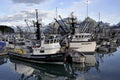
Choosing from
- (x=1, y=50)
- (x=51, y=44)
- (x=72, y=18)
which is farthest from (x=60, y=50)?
(x=72, y=18)

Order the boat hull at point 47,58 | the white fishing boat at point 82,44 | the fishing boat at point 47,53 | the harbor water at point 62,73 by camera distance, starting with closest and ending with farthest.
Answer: the harbor water at point 62,73
the boat hull at point 47,58
the fishing boat at point 47,53
the white fishing boat at point 82,44

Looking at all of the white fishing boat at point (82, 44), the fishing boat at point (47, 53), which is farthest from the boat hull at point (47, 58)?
the white fishing boat at point (82, 44)

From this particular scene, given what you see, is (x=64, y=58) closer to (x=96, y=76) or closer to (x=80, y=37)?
(x=96, y=76)

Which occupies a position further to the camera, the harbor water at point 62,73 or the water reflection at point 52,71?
the water reflection at point 52,71

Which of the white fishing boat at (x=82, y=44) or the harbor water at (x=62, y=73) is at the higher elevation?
the white fishing boat at (x=82, y=44)

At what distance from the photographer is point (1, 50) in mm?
51938

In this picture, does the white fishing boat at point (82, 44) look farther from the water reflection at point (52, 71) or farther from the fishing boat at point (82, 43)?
the water reflection at point (52, 71)

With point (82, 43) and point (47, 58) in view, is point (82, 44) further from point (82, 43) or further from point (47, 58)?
point (47, 58)

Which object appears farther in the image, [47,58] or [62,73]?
[47,58]

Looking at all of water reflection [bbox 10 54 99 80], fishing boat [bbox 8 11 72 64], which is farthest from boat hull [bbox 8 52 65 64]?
water reflection [bbox 10 54 99 80]

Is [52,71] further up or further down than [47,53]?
further down

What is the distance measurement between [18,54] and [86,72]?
15.9 metres

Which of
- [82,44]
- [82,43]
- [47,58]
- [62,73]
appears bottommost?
[62,73]

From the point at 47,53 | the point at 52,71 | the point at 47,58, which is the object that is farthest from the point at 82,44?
the point at 52,71
